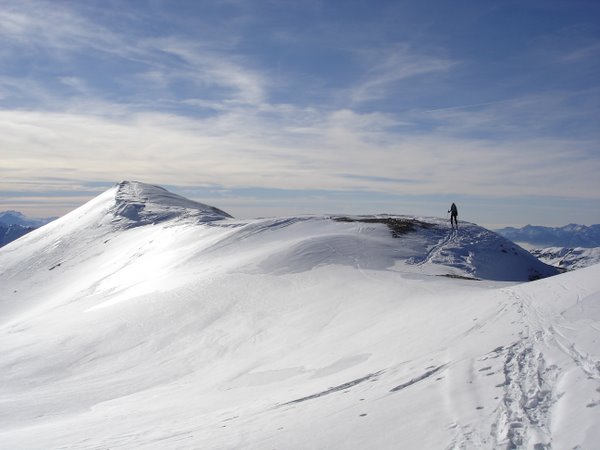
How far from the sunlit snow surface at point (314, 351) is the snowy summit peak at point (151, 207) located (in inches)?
703

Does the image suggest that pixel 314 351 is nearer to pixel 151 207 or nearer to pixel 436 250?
pixel 436 250

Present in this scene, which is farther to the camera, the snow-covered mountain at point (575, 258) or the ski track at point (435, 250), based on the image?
the snow-covered mountain at point (575, 258)

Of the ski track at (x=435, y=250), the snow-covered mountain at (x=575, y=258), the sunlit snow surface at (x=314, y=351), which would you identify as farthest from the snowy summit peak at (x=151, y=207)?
the snow-covered mountain at (x=575, y=258)

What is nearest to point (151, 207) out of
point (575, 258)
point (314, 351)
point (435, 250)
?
point (435, 250)

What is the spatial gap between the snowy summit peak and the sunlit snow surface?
58.6 ft

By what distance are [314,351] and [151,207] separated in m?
46.3

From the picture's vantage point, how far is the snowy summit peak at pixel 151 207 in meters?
49.8

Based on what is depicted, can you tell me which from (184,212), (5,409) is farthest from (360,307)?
(184,212)

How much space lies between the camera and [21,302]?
34156 millimetres

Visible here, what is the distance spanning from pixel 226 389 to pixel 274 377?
4.06 ft

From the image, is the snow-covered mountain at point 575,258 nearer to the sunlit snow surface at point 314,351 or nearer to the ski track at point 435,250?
the ski track at point 435,250

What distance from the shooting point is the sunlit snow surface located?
6.57 meters

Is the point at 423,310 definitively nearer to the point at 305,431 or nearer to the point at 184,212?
the point at 305,431

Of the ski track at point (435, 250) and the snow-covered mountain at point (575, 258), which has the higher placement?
the ski track at point (435, 250)
